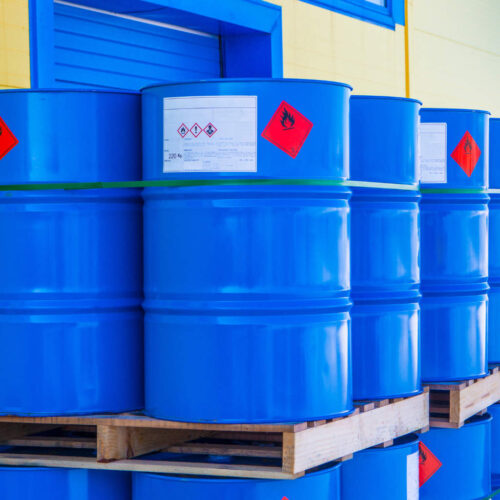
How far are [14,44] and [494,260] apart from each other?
2.47m

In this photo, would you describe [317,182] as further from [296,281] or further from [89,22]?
[89,22]

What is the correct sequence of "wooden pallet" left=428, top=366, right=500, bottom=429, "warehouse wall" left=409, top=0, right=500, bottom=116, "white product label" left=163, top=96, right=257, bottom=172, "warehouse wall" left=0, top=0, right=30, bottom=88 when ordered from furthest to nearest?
"warehouse wall" left=409, top=0, right=500, bottom=116 → "warehouse wall" left=0, top=0, right=30, bottom=88 → "wooden pallet" left=428, top=366, right=500, bottom=429 → "white product label" left=163, top=96, right=257, bottom=172

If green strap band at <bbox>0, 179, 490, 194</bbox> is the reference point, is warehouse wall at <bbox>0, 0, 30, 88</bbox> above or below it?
above

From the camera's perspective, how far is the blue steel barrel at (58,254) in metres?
3.34

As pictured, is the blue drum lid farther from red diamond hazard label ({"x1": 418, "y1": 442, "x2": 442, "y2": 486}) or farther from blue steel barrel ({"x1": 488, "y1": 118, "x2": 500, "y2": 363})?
blue steel barrel ({"x1": 488, "y1": 118, "x2": 500, "y2": 363})

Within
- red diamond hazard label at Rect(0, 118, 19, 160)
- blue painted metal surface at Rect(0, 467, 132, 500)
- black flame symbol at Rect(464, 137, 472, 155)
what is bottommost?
blue painted metal surface at Rect(0, 467, 132, 500)

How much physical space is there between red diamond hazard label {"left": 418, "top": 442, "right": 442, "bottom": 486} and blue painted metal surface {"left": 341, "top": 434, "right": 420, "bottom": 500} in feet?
1.51

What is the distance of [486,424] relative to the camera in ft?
14.9

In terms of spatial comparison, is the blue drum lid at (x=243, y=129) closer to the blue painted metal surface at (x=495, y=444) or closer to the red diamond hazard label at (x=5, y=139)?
the red diamond hazard label at (x=5, y=139)

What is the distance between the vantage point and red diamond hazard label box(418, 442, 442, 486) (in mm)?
4266

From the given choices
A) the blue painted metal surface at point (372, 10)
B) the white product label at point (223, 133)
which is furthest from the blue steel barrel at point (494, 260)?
the blue painted metal surface at point (372, 10)

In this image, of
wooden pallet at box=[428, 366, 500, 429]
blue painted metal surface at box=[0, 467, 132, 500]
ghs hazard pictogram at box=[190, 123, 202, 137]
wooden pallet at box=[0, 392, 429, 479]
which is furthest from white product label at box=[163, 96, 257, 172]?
wooden pallet at box=[428, 366, 500, 429]

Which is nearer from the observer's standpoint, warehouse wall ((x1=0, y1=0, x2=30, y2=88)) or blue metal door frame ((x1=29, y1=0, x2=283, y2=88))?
warehouse wall ((x1=0, y1=0, x2=30, y2=88))

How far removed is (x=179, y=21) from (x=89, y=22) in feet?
2.35
